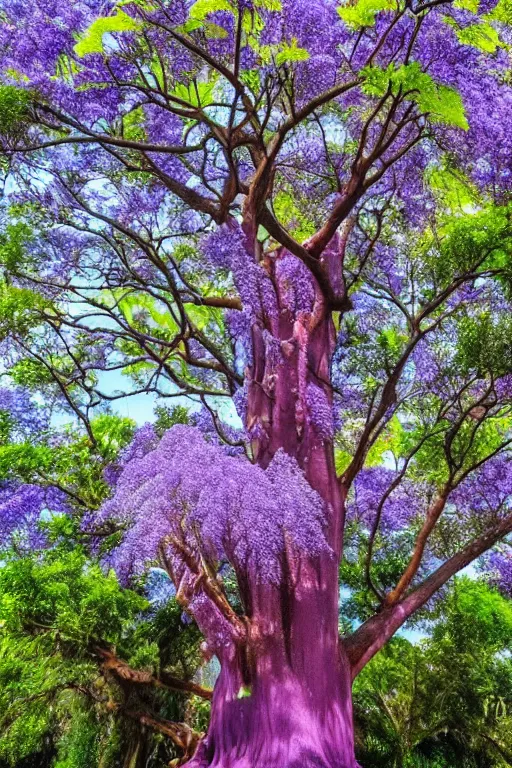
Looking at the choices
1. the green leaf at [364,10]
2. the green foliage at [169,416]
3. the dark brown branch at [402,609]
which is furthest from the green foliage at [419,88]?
the green foliage at [169,416]

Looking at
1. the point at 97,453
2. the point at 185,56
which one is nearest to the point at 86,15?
the point at 185,56

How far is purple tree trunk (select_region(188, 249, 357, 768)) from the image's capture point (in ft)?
14.1

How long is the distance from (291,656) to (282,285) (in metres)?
3.77

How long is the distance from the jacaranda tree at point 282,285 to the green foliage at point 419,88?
0.07ft

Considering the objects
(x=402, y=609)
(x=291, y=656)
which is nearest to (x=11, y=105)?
(x=291, y=656)

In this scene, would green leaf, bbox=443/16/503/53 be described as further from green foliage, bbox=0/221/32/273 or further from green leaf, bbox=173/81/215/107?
green foliage, bbox=0/221/32/273

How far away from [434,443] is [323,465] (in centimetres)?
145

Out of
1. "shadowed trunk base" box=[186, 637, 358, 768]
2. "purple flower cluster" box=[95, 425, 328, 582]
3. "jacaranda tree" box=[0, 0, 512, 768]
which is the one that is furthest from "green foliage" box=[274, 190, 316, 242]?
"shadowed trunk base" box=[186, 637, 358, 768]

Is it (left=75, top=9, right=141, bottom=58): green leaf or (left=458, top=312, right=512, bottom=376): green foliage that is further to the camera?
(left=458, top=312, right=512, bottom=376): green foliage

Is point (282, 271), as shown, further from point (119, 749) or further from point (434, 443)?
point (119, 749)

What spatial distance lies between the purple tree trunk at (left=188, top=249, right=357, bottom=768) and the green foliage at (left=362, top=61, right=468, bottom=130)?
103 inches

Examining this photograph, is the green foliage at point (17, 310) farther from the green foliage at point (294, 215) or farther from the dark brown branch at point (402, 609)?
the dark brown branch at point (402, 609)

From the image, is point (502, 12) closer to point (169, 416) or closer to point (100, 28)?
point (100, 28)

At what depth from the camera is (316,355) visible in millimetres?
6156
